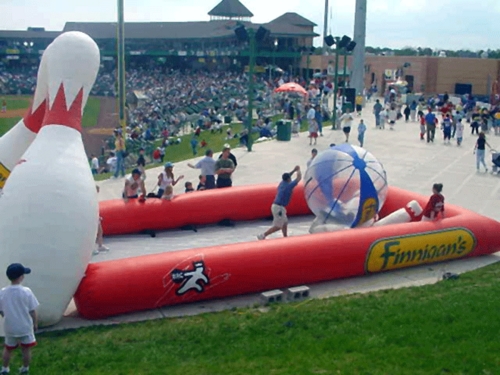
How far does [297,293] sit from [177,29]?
203 ft

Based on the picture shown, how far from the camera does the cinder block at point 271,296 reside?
30.8 ft

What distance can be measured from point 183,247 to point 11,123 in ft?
110

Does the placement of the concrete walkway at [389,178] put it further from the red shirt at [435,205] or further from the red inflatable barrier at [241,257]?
the red shirt at [435,205]

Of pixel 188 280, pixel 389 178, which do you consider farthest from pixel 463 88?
pixel 188 280

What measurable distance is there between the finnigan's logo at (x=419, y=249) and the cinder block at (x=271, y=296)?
176 cm

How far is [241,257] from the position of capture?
9.62 meters

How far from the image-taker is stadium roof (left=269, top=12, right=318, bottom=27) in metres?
68.9

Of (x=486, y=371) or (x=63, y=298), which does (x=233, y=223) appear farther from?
(x=486, y=371)

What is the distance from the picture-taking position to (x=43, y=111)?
11.2m

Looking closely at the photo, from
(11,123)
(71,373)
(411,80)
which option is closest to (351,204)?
(71,373)

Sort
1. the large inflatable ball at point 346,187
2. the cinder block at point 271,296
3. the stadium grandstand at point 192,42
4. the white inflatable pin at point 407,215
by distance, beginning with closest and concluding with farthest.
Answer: the cinder block at point 271,296
the large inflatable ball at point 346,187
the white inflatable pin at point 407,215
the stadium grandstand at point 192,42

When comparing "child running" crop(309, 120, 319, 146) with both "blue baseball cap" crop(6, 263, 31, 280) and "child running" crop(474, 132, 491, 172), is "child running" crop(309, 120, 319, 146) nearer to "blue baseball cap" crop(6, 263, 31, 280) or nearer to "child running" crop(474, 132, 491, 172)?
"child running" crop(474, 132, 491, 172)

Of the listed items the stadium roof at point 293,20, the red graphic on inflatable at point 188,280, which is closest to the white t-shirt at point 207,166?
the red graphic on inflatable at point 188,280

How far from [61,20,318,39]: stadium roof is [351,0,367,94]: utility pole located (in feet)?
69.4
